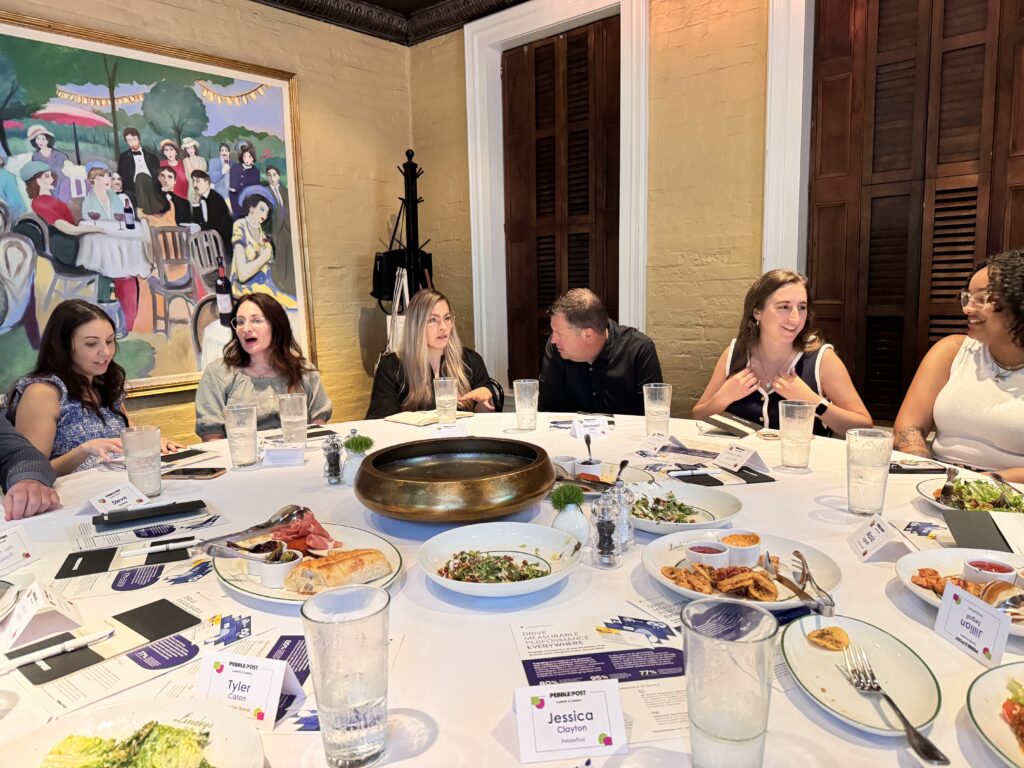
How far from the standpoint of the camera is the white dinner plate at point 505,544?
1.09 metres

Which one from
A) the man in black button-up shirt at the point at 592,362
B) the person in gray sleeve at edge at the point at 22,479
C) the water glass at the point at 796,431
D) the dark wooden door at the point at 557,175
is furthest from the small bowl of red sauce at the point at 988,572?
the dark wooden door at the point at 557,175

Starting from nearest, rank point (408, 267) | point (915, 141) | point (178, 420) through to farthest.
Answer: point (915, 141) → point (178, 420) → point (408, 267)

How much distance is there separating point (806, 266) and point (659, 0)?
1585 mm

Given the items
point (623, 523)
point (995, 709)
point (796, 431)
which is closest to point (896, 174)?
point (796, 431)

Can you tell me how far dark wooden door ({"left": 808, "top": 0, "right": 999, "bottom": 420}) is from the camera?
9.49 feet

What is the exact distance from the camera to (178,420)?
3816mm

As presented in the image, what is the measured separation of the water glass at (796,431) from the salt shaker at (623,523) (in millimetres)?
655

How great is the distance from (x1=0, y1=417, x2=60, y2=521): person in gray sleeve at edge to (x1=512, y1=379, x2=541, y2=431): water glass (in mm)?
1314

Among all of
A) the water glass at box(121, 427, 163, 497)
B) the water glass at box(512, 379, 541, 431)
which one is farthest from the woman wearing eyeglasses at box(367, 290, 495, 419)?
the water glass at box(121, 427, 163, 497)

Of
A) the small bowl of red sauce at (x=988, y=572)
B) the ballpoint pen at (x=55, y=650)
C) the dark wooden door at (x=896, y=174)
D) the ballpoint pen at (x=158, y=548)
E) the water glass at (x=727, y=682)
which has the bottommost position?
the ballpoint pen at (x=158, y=548)

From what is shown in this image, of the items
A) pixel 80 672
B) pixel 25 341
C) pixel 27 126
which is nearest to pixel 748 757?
pixel 80 672

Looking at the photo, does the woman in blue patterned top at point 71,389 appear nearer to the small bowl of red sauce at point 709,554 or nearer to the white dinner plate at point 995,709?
the small bowl of red sauce at point 709,554

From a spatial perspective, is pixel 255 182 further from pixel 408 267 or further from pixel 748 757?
pixel 748 757

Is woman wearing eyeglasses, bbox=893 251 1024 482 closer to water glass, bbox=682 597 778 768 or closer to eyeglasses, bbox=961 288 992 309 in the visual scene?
eyeglasses, bbox=961 288 992 309
